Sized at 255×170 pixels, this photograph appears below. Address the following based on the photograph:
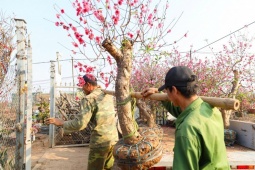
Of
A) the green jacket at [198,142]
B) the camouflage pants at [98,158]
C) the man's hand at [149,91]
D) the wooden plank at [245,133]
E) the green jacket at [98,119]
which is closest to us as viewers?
the green jacket at [198,142]

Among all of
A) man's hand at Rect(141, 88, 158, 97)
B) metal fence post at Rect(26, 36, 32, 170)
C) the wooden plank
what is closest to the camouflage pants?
metal fence post at Rect(26, 36, 32, 170)

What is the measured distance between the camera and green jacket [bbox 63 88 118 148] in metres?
3.88

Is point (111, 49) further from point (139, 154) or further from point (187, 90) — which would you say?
point (187, 90)

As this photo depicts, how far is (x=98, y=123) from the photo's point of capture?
410 centimetres

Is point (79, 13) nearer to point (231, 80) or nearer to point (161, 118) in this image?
point (231, 80)

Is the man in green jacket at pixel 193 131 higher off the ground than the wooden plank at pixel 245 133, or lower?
higher

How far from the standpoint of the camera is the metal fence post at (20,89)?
12.8 feet

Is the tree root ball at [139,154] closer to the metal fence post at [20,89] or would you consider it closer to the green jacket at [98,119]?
the green jacket at [98,119]

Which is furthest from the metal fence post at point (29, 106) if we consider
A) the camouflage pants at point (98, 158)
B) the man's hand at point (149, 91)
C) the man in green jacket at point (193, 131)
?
the man in green jacket at point (193, 131)

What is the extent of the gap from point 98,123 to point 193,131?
272 centimetres

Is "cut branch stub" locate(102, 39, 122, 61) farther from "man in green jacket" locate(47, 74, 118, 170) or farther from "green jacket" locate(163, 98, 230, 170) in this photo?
"green jacket" locate(163, 98, 230, 170)

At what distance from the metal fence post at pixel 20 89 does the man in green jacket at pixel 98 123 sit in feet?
2.17

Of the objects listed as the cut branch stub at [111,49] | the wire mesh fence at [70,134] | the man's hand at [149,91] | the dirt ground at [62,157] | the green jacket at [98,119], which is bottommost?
the dirt ground at [62,157]

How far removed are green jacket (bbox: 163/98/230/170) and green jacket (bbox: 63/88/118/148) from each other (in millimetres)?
2398
